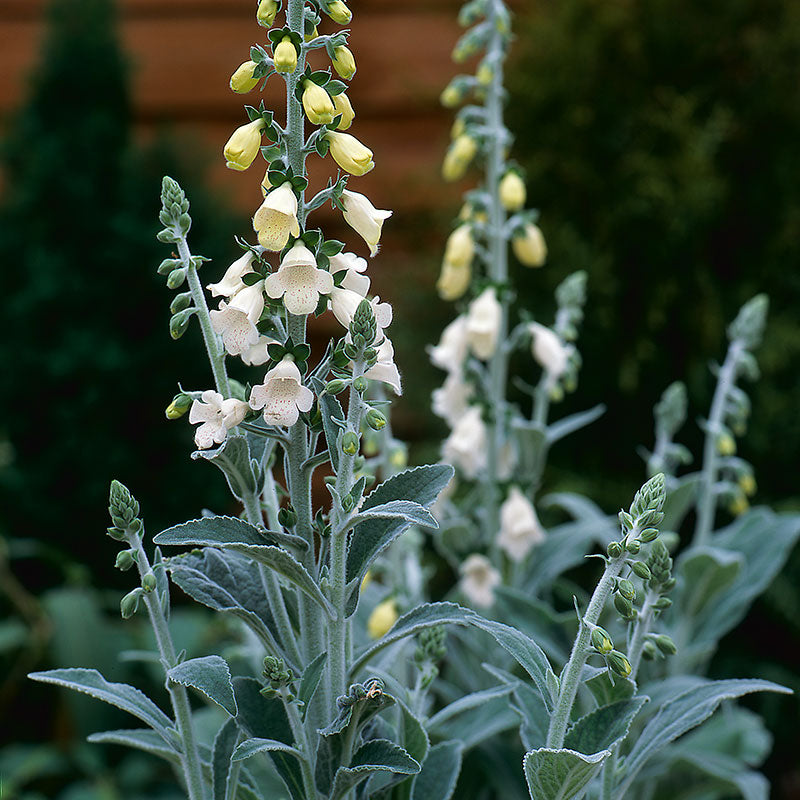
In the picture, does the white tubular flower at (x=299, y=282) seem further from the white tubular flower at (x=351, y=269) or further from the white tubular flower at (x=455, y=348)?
the white tubular flower at (x=455, y=348)

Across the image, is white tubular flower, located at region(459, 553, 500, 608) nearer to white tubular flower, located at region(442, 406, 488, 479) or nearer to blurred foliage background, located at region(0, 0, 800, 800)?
white tubular flower, located at region(442, 406, 488, 479)

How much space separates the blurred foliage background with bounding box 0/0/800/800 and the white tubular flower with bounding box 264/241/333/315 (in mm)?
1263

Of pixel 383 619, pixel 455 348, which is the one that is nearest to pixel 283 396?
pixel 383 619

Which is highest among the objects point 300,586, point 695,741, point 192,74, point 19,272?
point 192,74

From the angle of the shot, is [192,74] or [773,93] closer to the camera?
[773,93]

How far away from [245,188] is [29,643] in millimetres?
1217

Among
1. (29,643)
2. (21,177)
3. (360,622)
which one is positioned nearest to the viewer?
(360,622)

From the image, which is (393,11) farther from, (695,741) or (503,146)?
(695,741)

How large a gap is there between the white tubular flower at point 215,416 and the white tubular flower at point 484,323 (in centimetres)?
47

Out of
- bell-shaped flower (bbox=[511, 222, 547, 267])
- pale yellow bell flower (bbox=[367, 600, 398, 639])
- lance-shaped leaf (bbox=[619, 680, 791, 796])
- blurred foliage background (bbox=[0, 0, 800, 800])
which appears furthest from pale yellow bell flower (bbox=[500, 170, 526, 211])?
blurred foliage background (bbox=[0, 0, 800, 800])

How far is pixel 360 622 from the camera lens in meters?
0.95

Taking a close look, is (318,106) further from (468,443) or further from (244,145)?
(468,443)

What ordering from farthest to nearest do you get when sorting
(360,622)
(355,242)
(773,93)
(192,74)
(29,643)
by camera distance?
(192,74)
(355,242)
(29,643)
(773,93)
(360,622)

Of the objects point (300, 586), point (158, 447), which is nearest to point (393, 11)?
point (158, 447)
